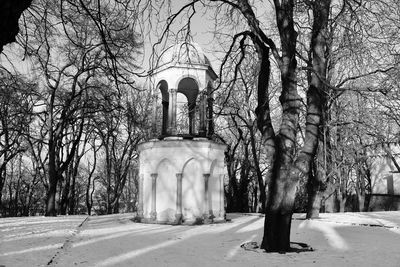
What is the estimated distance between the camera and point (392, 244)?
800 centimetres

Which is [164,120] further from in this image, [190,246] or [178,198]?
[190,246]

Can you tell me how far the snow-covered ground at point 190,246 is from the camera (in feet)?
21.0

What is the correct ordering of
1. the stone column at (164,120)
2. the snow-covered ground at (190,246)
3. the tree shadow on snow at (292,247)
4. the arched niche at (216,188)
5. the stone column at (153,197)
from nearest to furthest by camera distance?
1. the snow-covered ground at (190,246)
2. the tree shadow on snow at (292,247)
3. the stone column at (153,197)
4. the arched niche at (216,188)
5. the stone column at (164,120)

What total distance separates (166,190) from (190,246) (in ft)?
16.6

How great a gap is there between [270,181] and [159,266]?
8.80 feet

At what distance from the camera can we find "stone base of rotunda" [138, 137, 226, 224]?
1288cm

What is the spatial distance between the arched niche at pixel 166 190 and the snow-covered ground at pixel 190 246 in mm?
1408

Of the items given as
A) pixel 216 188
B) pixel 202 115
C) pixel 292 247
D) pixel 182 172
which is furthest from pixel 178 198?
pixel 292 247

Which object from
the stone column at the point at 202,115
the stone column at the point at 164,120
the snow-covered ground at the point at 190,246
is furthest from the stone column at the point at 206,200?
the stone column at the point at 164,120

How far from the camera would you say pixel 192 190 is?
12969 millimetres

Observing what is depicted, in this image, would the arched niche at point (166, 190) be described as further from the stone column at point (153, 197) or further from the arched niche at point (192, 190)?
the arched niche at point (192, 190)

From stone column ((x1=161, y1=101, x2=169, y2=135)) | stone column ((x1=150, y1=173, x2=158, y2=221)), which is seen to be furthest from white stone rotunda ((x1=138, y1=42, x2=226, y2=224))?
stone column ((x1=161, y1=101, x2=169, y2=135))

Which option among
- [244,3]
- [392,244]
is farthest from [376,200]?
[244,3]

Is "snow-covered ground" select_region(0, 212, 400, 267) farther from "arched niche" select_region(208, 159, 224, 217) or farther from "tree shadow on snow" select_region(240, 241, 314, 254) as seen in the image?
"arched niche" select_region(208, 159, 224, 217)
